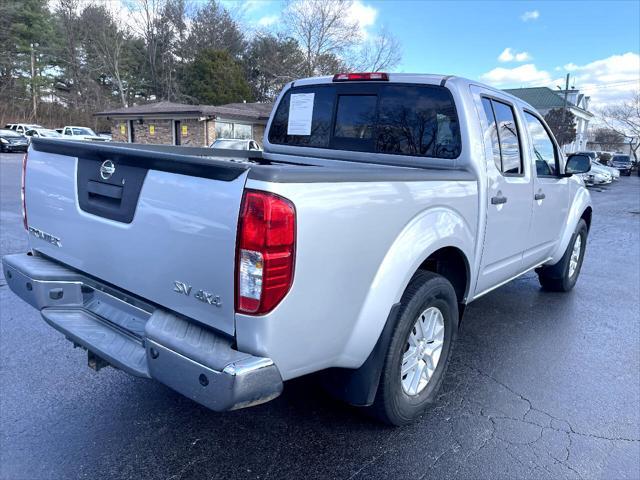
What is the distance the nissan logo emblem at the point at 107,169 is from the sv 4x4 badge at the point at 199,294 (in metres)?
0.71

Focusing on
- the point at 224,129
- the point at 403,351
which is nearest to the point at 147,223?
the point at 403,351

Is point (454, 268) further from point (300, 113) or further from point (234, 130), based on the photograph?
point (234, 130)

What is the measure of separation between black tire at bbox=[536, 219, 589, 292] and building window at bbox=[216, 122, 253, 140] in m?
24.3

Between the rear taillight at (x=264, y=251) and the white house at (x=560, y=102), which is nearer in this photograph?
the rear taillight at (x=264, y=251)

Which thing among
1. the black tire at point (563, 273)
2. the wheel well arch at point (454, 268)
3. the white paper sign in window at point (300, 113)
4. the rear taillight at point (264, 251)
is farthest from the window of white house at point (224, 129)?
the rear taillight at point (264, 251)

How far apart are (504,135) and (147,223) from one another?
2778 millimetres

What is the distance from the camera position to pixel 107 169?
2.43 meters

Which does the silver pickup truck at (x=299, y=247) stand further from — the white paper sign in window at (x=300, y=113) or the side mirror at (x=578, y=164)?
the side mirror at (x=578, y=164)

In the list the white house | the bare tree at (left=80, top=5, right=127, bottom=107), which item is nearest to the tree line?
the bare tree at (left=80, top=5, right=127, bottom=107)

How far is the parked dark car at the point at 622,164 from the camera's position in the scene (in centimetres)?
4316

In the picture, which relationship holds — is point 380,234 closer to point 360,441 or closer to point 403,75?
point 360,441

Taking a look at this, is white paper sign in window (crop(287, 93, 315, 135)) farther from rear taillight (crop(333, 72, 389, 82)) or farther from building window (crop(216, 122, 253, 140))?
building window (crop(216, 122, 253, 140))

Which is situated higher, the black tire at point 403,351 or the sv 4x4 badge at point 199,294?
the sv 4x4 badge at point 199,294

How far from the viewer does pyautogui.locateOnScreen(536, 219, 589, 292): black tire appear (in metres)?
5.43
